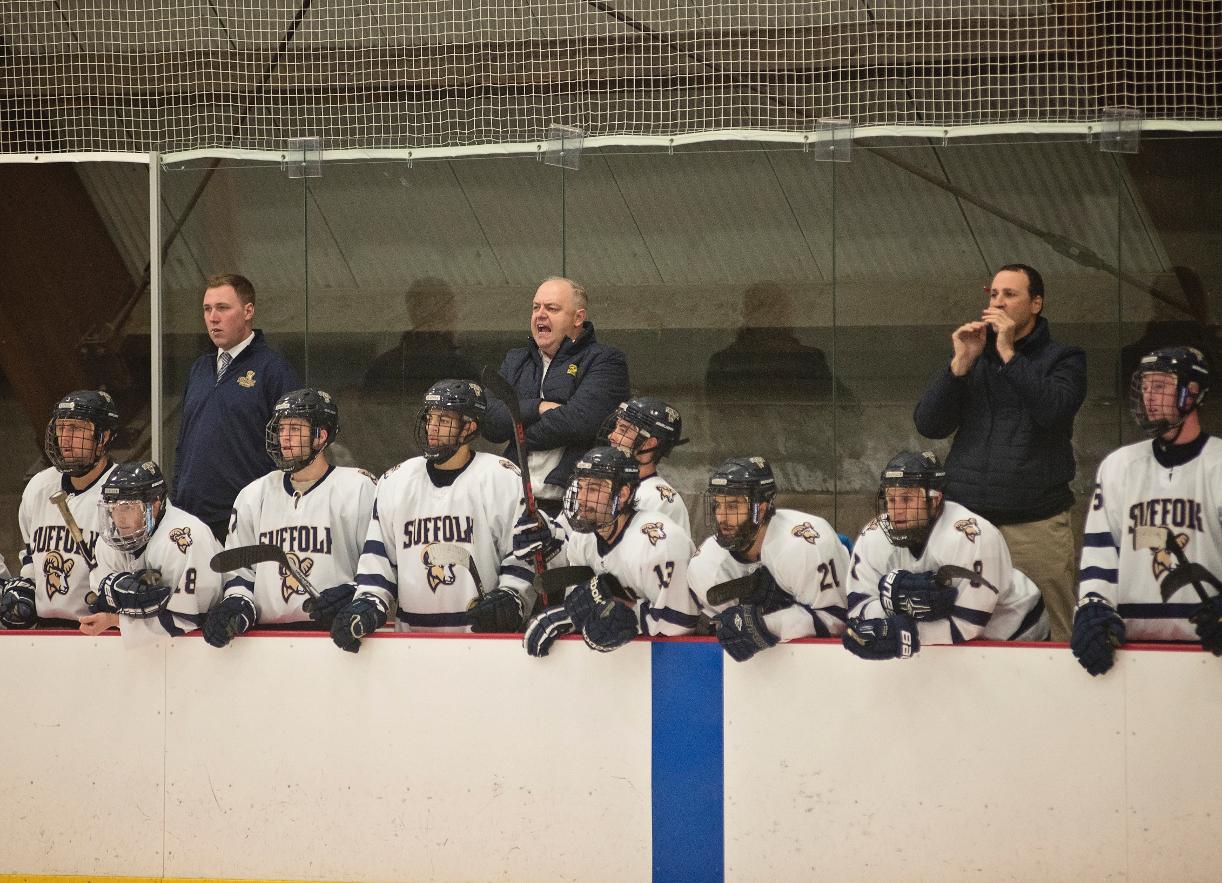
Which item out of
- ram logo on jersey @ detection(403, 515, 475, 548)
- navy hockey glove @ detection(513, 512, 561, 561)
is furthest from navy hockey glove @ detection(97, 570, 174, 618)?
navy hockey glove @ detection(513, 512, 561, 561)

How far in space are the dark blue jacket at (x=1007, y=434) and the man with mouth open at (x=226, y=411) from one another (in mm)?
1928

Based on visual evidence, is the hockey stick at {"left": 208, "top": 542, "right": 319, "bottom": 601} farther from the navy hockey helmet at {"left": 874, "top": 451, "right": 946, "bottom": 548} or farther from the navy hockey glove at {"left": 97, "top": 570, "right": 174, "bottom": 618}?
the navy hockey helmet at {"left": 874, "top": 451, "right": 946, "bottom": 548}

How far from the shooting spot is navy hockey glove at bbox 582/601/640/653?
3.13 m

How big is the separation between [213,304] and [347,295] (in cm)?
129

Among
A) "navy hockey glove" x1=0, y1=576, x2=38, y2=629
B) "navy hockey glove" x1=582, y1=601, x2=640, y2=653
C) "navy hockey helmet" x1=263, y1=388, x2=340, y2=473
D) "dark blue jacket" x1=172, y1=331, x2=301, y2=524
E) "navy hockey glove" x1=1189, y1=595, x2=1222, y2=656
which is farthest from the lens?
"dark blue jacket" x1=172, y1=331, x2=301, y2=524

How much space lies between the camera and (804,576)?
320 centimetres

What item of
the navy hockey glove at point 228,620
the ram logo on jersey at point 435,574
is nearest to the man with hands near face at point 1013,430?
the ram logo on jersey at point 435,574

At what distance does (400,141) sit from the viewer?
5.11 meters

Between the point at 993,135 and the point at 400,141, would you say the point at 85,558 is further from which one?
the point at 993,135

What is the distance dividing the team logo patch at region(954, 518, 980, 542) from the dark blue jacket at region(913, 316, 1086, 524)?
0.56 metres

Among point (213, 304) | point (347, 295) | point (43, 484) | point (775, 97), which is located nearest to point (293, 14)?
point (347, 295)

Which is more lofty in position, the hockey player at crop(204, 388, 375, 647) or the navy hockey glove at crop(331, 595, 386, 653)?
the hockey player at crop(204, 388, 375, 647)

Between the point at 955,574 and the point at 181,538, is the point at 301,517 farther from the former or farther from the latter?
the point at 955,574

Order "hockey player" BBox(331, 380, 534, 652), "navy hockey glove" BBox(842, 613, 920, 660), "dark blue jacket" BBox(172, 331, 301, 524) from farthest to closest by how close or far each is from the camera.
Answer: "dark blue jacket" BBox(172, 331, 301, 524)
"hockey player" BBox(331, 380, 534, 652)
"navy hockey glove" BBox(842, 613, 920, 660)
